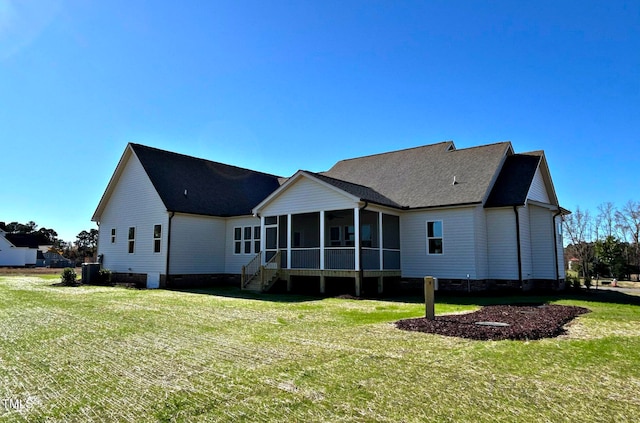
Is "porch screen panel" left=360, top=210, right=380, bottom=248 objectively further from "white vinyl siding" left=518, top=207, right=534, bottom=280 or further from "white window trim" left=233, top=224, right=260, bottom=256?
"white vinyl siding" left=518, top=207, right=534, bottom=280

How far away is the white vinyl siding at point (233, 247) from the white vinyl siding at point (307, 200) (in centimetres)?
355

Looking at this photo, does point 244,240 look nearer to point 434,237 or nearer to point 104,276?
point 104,276

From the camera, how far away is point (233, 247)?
24141 millimetres

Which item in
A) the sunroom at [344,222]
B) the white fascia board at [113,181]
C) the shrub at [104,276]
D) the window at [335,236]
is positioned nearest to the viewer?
the sunroom at [344,222]

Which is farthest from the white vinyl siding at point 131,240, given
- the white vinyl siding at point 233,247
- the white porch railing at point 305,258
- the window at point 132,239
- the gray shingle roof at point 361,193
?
the gray shingle roof at point 361,193

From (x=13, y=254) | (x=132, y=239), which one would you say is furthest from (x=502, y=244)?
(x=13, y=254)

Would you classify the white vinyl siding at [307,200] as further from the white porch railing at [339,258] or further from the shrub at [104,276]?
the shrub at [104,276]

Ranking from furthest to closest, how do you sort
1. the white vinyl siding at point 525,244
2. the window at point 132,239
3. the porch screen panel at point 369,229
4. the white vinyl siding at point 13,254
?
the white vinyl siding at point 13,254
the window at point 132,239
the porch screen panel at point 369,229
the white vinyl siding at point 525,244

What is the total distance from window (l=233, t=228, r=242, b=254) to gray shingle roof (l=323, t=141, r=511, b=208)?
21.9 ft

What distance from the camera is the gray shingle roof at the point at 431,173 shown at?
1856cm

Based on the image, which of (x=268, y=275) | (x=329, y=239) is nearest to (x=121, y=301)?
(x=268, y=275)

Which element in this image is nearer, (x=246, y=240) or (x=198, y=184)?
(x=246, y=240)

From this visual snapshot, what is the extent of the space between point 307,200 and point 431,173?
658 cm

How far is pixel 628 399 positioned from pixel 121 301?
47.1 ft
